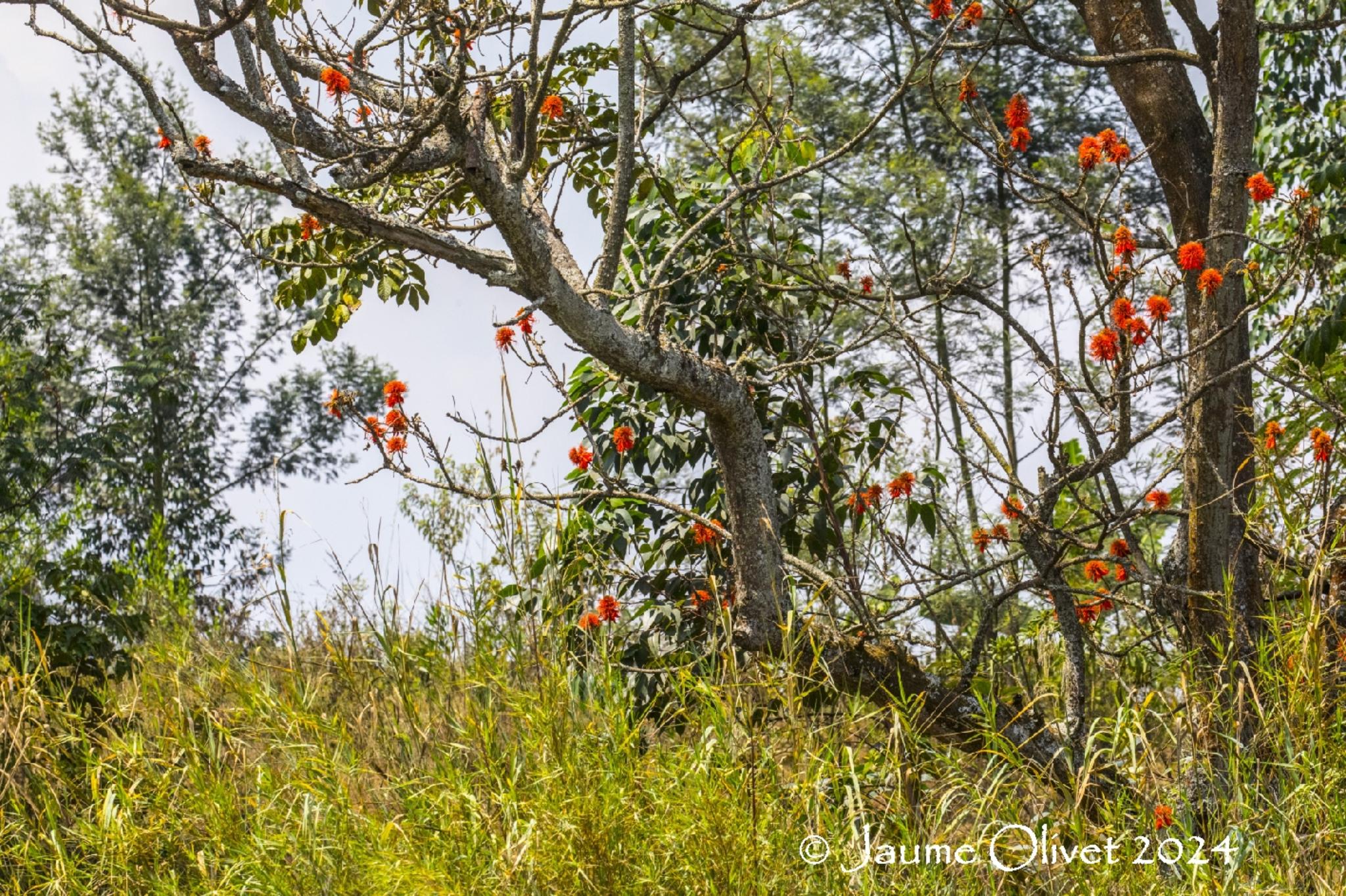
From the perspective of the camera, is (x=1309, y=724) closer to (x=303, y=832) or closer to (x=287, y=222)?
(x=303, y=832)

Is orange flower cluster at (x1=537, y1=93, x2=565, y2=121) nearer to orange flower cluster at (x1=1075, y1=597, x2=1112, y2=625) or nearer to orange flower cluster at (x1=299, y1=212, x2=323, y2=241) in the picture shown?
orange flower cluster at (x1=299, y1=212, x2=323, y2=241)

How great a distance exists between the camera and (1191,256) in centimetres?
281

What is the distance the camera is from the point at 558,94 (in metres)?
3.56

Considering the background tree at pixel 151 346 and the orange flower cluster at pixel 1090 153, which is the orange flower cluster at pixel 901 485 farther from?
the background tree at pixel 151 346

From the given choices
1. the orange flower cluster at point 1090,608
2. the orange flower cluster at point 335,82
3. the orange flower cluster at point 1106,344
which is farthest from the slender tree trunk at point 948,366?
the orange flower cluster at point 335,82

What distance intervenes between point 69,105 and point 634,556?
516 inches

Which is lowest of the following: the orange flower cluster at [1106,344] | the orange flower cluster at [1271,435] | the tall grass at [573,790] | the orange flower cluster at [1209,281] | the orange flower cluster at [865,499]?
the tall grass at [573,790]

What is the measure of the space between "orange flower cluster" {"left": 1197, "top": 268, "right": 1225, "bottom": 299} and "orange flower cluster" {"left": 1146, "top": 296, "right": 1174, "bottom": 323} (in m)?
0.09

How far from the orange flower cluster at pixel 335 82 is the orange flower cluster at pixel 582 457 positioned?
50.8 inches

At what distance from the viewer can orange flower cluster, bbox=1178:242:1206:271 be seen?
2.80 metres

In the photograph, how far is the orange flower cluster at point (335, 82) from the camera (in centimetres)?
266

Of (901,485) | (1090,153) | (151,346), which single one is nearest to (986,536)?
(901,485)

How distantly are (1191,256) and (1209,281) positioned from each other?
84 mm

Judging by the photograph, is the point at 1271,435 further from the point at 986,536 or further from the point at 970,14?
the point at 970,14
